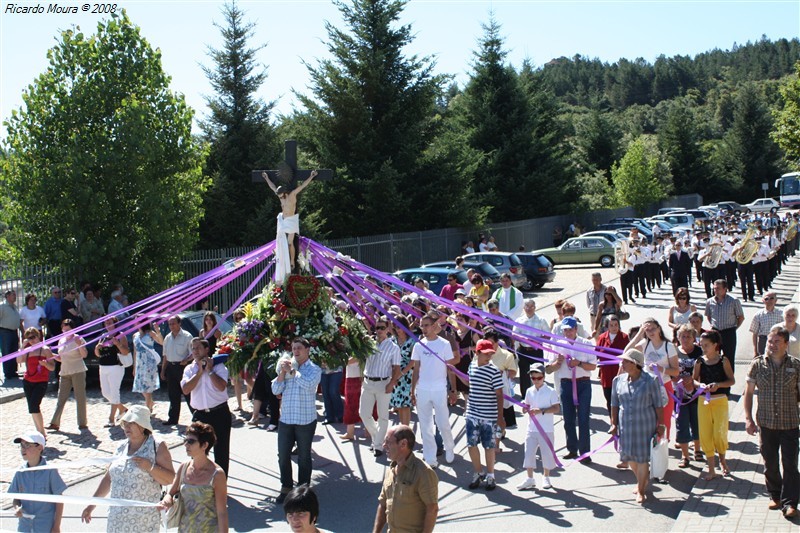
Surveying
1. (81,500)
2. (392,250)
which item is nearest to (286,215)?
(81,500)

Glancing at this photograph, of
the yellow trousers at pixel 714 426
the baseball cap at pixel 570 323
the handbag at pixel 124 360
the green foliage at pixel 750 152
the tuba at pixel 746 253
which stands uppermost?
the green foliage at pixel 750 152

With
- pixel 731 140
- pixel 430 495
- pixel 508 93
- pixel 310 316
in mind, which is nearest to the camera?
pixel 430 495

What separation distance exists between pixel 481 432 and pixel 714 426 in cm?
268

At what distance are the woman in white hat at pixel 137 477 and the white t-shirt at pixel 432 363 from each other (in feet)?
13.7

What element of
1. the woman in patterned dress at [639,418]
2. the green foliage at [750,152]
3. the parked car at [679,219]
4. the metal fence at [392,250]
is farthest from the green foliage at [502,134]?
the green foliage at [750,152]

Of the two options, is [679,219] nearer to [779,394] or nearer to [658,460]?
[658,460]

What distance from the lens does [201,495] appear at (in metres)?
6.20

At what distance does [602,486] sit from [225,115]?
81.2ft

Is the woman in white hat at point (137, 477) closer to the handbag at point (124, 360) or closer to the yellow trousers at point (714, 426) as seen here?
the yellow trousers at point (714, 426)

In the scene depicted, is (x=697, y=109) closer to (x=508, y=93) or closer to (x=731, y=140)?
(x=731, y=140)

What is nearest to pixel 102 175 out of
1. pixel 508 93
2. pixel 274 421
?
pixel 274 421

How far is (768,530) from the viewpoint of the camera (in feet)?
24.6

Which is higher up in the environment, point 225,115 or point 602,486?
point 225,115

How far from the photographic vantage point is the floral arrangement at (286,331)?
10078 millimetres
